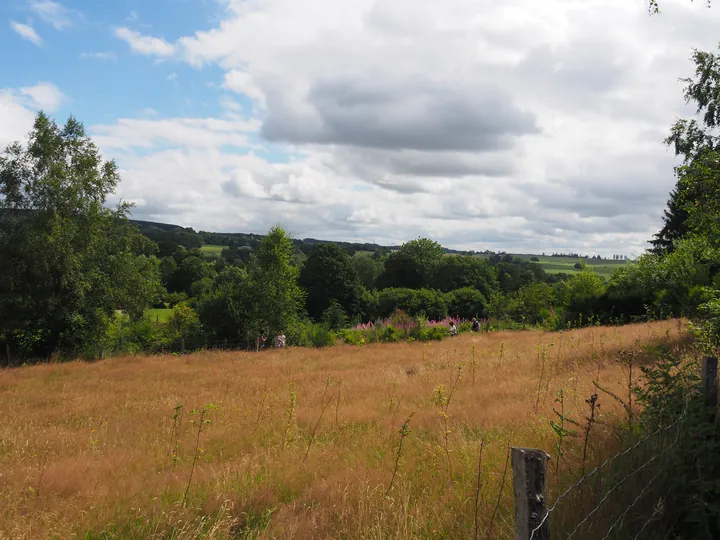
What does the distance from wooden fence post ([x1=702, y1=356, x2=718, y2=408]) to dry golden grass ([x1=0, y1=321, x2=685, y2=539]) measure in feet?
4.06

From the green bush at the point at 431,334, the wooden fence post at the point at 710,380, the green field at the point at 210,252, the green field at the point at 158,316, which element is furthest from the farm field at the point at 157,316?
the green field at the point at 210,252

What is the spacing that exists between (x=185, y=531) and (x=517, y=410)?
16.4 ft

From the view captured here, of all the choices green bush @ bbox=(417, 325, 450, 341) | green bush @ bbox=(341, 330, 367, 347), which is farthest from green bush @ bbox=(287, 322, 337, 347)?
green bush @ bbox=(417, 325, 450, 341)

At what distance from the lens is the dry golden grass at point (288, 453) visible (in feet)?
14.1

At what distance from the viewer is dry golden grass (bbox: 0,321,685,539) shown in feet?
14.1

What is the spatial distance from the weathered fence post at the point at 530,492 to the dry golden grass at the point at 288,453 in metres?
1.60

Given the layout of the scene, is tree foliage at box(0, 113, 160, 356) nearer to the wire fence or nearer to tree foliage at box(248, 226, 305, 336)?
tree foliage at box(248, 226, 305, 336)

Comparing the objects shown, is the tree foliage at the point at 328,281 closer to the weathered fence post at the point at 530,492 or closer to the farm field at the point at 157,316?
the farm field at the point at 157,316

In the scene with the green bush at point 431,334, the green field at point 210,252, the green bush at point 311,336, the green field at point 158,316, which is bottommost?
the green field at point 158,316

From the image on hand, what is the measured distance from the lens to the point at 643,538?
3.41 meters

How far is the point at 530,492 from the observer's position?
2225 mm

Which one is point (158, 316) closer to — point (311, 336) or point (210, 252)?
point (311, 336)

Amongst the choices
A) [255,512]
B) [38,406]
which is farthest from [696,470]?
[38,406]

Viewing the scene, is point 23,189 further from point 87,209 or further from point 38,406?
point 38,406
